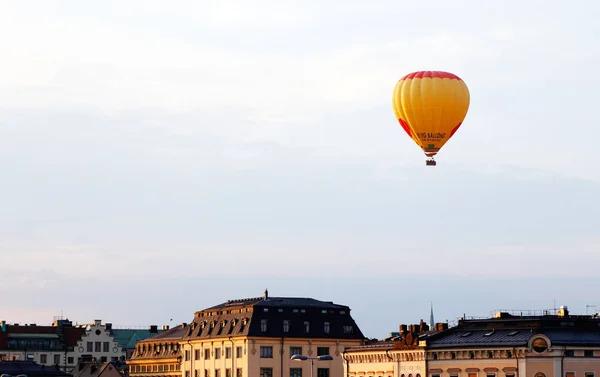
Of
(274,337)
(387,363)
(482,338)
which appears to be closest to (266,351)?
(274,337)

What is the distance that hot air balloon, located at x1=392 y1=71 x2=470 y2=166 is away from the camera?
124562mm

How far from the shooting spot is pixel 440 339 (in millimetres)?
147875

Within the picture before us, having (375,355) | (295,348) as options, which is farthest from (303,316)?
(375,355)

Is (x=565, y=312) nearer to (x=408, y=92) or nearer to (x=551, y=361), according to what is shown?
(x=551, y=361)

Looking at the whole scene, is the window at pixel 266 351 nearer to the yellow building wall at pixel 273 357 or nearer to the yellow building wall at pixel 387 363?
the yellow building wall at pixel 273 357

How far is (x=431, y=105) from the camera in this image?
409ft

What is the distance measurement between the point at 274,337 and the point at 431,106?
60428mm

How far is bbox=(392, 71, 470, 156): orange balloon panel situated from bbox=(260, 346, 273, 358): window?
56.2 metres

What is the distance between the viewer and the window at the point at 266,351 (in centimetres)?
17675

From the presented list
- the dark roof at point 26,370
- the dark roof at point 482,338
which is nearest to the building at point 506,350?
the dark roof at point 482,338

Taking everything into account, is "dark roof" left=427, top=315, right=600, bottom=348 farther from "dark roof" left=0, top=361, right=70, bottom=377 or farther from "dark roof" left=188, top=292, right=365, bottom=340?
"dark roof" left=0, top=361, right=70, bottom=377

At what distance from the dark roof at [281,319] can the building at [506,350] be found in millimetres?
24782

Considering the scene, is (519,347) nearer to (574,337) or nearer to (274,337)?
(574,337)

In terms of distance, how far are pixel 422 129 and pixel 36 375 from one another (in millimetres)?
66859
